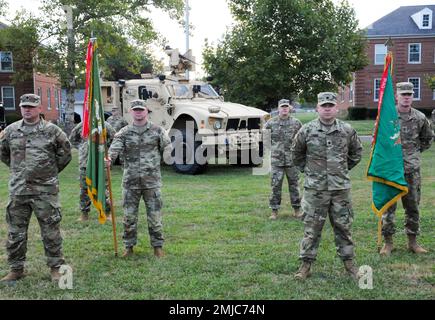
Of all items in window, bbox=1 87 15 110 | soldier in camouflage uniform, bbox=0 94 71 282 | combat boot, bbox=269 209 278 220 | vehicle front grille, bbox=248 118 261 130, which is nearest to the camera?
soldier in camouflage uniform, bbox=0 94 71 282

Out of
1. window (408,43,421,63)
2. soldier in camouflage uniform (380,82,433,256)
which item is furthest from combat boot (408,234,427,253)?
window (408,43,421,63)

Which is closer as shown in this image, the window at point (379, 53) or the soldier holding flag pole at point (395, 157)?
the soldier holding flag pole at point (395, 157)

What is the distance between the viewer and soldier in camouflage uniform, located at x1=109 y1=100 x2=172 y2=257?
247 inches

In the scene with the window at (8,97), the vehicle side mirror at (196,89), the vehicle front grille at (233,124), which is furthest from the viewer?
the window at (8,97)

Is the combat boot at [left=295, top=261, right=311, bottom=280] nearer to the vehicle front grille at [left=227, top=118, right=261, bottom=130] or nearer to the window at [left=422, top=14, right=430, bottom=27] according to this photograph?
the vehicle front grille at [left=227, top=118, right=261, bottom=130]

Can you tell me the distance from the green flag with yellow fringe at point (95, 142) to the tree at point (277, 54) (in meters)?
12.3

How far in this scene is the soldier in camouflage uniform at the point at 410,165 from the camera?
628 centimetres

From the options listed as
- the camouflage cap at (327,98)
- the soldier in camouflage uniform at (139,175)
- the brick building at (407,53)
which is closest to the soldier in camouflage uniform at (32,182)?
the soldier in camouflage uniform at (139,175)

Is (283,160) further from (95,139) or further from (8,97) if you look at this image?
(8,97)

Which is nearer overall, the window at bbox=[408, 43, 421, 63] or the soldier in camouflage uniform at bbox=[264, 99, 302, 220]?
the soldier in camouflage uniform at bbox=[264, 99, 302, 220]

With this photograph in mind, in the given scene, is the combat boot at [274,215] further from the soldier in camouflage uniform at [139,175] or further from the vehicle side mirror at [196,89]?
the vehicle side mirror at [196,89]

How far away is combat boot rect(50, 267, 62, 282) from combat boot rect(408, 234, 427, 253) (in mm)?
3944

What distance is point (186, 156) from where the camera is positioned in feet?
45.0
